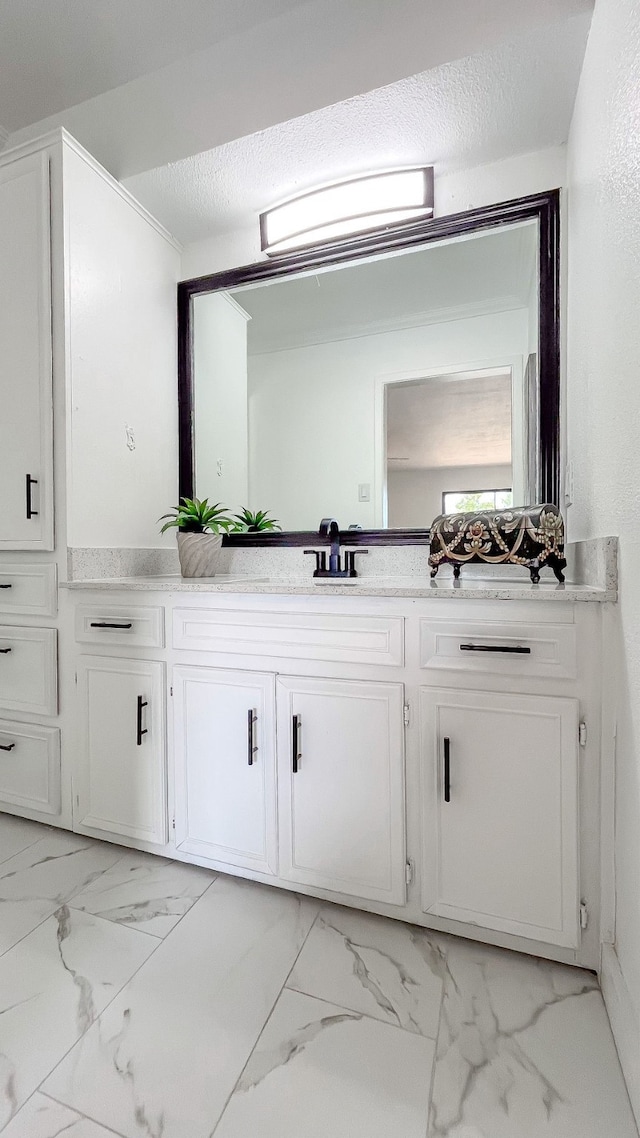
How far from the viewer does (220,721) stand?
58.2 inches

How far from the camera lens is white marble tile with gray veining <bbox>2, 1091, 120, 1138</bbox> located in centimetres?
84

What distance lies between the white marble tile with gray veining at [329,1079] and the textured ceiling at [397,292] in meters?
1.99

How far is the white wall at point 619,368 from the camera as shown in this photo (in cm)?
94

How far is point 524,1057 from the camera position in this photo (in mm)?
979

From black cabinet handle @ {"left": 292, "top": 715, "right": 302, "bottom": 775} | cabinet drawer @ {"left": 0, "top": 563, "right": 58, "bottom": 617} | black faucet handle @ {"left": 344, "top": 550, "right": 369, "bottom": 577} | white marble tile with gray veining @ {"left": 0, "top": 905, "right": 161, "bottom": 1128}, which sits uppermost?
black faucet handle @ {"left": 344, "top": 550, "right": 369, "bottom": 577}

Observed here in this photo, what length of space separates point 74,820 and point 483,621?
1473 millimetres

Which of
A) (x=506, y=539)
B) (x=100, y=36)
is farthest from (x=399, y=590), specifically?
(x=100, y=36)

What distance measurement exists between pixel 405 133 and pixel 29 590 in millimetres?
1921

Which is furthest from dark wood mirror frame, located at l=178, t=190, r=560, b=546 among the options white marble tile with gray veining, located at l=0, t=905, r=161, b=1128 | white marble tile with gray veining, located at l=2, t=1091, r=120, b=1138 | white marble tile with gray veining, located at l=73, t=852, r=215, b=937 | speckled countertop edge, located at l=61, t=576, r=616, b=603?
white marble tile with gray veining, located at l=2, t=1091, r=120, b=1138

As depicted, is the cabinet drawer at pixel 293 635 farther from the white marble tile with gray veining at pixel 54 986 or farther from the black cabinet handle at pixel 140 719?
the white marble tile with gray veining at pixel 54 986

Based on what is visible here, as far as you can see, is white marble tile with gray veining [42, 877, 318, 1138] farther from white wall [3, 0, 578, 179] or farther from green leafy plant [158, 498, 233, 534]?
white wall [3, 0, 578, 179]

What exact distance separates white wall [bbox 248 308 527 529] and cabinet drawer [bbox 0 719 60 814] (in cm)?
113

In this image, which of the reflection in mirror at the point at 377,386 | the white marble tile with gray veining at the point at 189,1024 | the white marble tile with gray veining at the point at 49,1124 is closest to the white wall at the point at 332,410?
the reflection in mirror at the point at 377,386

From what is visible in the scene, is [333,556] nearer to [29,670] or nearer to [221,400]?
[221,400]
